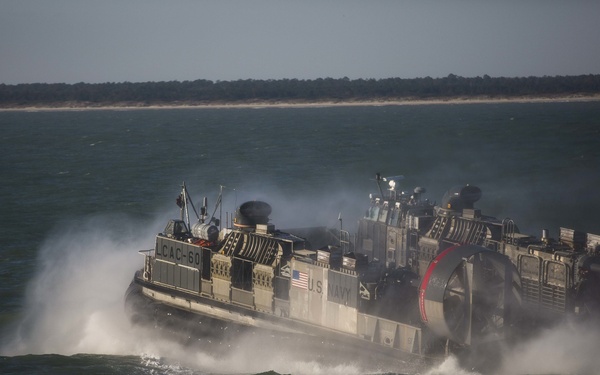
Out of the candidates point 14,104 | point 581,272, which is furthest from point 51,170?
point 14,104

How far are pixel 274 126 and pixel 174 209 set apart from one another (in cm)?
6795

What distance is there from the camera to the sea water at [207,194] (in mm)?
28828

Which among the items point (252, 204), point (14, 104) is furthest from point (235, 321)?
point (14, 104)

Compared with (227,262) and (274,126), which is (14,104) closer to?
(274,126)

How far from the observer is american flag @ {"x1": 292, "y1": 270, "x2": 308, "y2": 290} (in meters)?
25.6

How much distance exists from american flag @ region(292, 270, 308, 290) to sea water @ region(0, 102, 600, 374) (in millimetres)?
2036

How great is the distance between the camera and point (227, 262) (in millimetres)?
28266

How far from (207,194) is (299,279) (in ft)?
97.7

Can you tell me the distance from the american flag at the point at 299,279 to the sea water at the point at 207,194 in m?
2.04

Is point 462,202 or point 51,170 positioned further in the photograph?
point 51,170

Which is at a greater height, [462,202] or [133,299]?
[462,202]

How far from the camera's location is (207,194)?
5488 cm

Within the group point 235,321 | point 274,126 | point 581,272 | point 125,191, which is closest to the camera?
point 581,272

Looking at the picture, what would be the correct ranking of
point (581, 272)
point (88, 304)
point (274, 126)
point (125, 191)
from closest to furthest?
1. point (581, 272)
2. point (88, 304)
3. point (125, 191)
4. point (274, 126)
